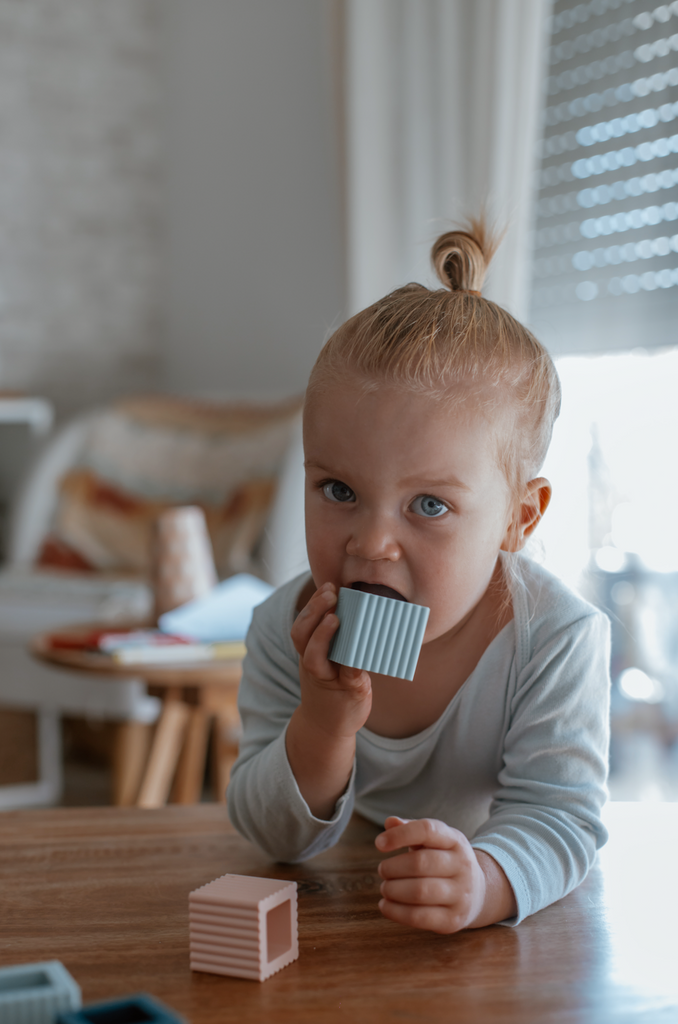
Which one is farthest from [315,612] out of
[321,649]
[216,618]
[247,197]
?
[247,197]

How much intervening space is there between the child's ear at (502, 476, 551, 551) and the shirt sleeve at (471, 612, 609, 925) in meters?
0.07

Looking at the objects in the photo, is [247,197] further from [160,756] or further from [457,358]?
[457,358]

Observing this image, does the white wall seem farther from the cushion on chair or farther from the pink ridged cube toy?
the pink ridged cube toy

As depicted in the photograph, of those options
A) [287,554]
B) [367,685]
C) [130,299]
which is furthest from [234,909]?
[130,299]

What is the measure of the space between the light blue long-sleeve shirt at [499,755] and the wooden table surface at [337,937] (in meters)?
0.03

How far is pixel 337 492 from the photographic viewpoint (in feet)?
2.05

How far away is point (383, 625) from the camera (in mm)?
551

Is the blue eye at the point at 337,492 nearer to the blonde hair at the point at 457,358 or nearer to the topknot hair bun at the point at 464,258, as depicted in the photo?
the blonde hair at the point at 457,358

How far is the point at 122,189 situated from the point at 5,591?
1.85m

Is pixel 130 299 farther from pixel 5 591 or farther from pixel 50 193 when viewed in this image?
pixel 5 591

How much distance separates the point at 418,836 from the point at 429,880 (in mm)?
24

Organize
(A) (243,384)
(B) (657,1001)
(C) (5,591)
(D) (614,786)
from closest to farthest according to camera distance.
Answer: (B) (657,1001) → (D) (614,786) → (C) (5,591) → (A) (243,384)

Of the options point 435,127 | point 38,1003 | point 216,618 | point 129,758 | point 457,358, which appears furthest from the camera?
point 435,127

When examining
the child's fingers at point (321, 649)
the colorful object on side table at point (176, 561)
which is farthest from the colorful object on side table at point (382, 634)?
the colorful object on side table at point (176, 561)
